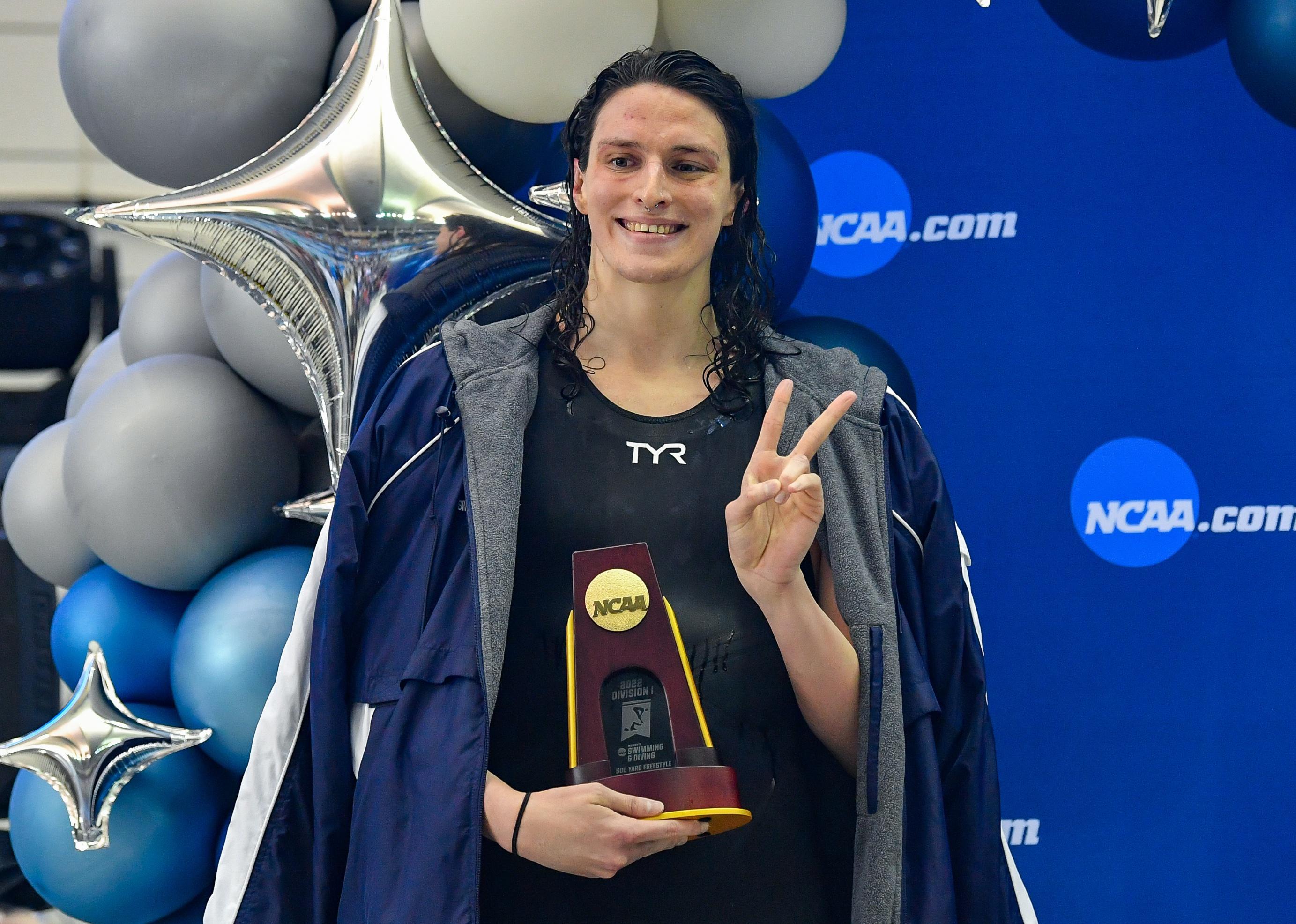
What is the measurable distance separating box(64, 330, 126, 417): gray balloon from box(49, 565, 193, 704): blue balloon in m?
0.50

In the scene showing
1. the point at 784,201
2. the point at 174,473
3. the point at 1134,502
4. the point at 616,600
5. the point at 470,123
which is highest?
the point at 470,123

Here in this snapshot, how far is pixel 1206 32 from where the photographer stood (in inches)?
89.1

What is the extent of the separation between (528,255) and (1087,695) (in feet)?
5.60

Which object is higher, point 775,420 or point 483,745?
point 775,420

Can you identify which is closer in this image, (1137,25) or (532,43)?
(532,43)

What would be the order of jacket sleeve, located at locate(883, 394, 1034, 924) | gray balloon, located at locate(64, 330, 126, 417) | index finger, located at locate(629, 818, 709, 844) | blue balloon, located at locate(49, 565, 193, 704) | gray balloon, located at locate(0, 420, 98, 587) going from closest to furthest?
index finger, located at locate(629, 818, 709, 844)
jacket sleeve, located at locate(883, 394, 1034, 924)
blue balloon, located at locate(49, 565, 193, 704)
gray balloon, located at locate(0, 420, 98, 587)
gray balloon, located at locate(64, 330, 126, 417)

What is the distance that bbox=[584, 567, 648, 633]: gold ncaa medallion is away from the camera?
1274 millimetres

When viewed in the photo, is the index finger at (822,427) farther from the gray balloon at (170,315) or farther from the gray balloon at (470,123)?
the gray balloon at (170,315)

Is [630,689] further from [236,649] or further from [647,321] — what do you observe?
[236,649]

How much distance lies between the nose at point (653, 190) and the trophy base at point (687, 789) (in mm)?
648

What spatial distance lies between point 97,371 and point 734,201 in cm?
158

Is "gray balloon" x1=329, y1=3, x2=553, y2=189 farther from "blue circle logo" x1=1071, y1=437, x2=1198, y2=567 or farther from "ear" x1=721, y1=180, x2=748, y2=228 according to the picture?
"blue circle logo" x1=1071, y1=437, x2=1198, y2=567

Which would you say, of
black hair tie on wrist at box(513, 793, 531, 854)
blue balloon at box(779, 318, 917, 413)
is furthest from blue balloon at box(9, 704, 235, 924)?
blue balloon at box(779, 318, 917, 413)

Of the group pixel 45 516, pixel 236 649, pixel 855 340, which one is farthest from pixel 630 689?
pixel 45 516
